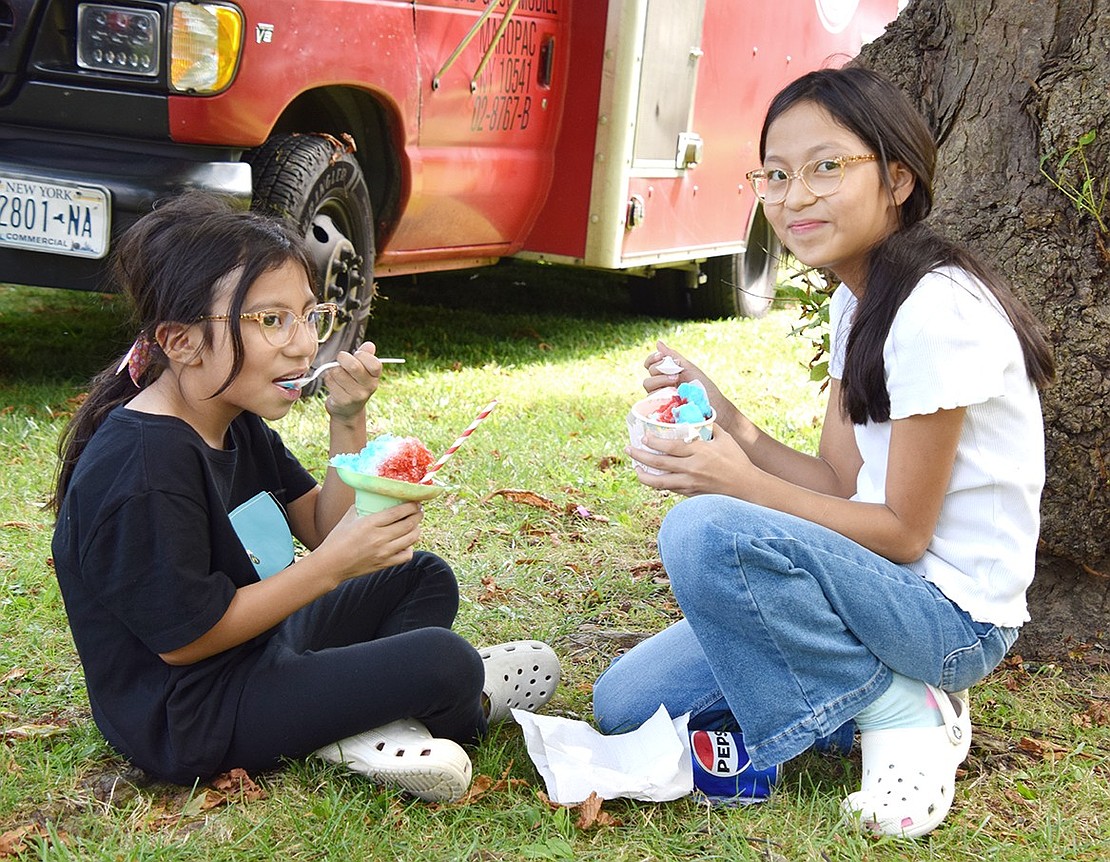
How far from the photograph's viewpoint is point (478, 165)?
215 inches

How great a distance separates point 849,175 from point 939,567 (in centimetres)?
74

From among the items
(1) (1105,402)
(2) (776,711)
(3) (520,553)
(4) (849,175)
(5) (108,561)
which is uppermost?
(4) (849,175)

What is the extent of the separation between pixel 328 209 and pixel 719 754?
304 cm

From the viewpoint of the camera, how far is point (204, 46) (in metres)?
4.05

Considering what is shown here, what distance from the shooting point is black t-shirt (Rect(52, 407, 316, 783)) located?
211 cm

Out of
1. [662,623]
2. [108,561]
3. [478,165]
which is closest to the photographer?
[108,561]

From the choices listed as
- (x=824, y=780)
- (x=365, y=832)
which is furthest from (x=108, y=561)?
(x=824, y=780)

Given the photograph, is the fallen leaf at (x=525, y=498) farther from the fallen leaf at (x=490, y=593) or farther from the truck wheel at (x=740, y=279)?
the truck wheel at (x=740, y=279)

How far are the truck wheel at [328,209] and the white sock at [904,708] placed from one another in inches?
106

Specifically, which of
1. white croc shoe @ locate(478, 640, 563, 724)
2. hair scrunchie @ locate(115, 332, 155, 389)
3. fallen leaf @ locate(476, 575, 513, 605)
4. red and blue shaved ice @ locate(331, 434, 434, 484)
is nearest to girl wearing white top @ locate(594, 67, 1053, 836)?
red and blue shaved ice @ locate(331, 434, 434, 484)

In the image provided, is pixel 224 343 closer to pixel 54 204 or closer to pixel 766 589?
pixel 766 589

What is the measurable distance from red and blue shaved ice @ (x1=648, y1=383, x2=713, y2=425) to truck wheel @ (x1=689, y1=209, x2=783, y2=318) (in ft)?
18.0

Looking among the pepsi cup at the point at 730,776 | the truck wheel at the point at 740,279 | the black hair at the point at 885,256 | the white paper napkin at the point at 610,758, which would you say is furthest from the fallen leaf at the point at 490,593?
the truck wheel at the point at 740,279

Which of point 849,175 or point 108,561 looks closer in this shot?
point 108,561
